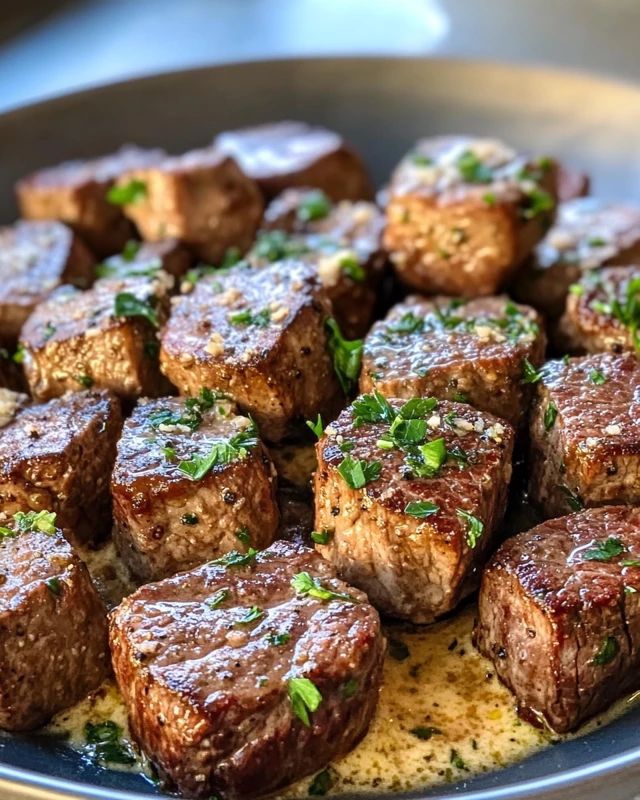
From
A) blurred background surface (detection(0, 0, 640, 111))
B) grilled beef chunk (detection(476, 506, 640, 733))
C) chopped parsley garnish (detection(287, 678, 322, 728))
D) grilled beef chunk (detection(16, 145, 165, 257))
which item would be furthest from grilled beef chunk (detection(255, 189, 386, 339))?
chopped parsley garnish (detection(287, 678, 322, 728))

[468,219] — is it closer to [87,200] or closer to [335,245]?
[335,245]

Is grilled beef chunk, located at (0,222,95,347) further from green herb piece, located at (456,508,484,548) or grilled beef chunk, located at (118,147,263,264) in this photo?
green herb piece, located at (456,508,484,548)

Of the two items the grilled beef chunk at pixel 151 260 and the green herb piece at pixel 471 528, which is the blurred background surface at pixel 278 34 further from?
the green herb piece at pixel 471 528

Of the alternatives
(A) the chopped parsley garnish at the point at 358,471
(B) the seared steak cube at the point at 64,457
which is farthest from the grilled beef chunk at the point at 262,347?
(A) the chopped parsley garnish at the point at 358,471

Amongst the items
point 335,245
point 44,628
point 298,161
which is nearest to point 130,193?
point 298,161

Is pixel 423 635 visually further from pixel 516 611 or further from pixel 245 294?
pixel 245 294

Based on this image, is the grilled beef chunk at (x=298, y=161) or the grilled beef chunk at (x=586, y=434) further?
the grilled beef chunk at (x=298, y=161)
